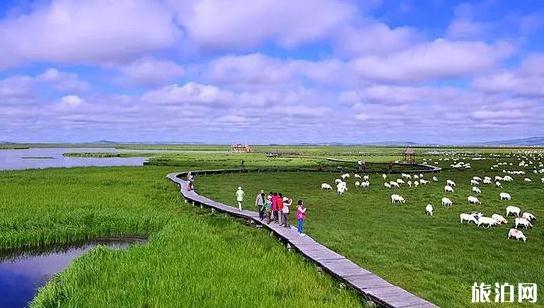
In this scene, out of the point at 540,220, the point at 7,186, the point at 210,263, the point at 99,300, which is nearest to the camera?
the point at 99,300

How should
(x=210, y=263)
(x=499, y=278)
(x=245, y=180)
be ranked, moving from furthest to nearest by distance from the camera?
(x=245, y=180)
(x=210, y=263)
(x=499, y=278)

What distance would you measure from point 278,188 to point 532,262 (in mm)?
30645

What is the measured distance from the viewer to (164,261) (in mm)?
18891

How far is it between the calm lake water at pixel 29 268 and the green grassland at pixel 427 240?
1157 cm

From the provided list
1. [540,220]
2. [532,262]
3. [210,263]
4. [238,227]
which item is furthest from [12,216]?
[540,220]

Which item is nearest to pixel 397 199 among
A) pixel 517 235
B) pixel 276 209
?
pixel 517 235

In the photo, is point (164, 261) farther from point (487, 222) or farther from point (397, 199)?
point (397, 199)

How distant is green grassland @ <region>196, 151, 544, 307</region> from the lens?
1722 cm

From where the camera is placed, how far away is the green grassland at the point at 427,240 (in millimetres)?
17219

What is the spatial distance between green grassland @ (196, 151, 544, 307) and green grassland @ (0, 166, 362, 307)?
298cm

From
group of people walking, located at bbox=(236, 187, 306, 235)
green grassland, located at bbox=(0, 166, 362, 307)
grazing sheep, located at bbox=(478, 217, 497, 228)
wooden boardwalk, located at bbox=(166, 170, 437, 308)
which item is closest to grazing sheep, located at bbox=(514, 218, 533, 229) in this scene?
grazing sheep, located at bbox=(478, 217, 497, 228)

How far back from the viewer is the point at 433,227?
2733 centimetres

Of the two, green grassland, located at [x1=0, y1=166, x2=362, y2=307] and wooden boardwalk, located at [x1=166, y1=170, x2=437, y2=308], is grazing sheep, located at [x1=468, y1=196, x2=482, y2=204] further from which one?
green grassland, located at [x1=0, y1=166, x2=362, y2=307]

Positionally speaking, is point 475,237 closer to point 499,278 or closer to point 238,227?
point 499,278
